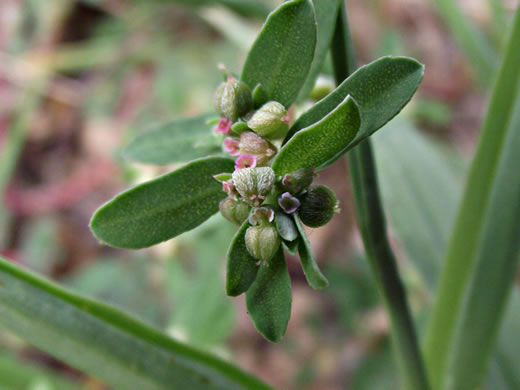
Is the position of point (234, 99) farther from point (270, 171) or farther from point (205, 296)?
point (205, 296)

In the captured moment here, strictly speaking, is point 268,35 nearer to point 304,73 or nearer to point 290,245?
point 304,73

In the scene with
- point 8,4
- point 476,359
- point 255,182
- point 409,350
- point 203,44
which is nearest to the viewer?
point 255,182

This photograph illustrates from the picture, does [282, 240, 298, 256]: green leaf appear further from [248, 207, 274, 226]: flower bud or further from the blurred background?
the blurred background

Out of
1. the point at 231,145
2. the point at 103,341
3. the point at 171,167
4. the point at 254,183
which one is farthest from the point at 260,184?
the point at 171,167

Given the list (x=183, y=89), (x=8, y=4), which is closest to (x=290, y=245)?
(x=183, y=89)

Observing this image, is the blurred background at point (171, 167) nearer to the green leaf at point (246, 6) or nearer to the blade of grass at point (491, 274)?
the green leaf at point (246, 6)
